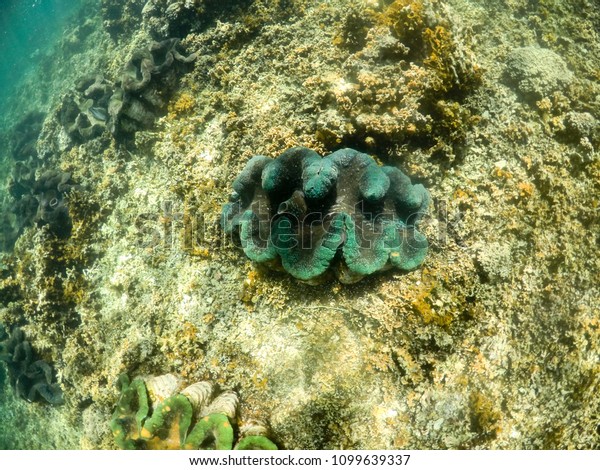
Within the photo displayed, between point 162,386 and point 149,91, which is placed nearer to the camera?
point 162,386

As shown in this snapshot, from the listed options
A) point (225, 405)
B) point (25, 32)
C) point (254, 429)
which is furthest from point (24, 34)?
point (254, 429)

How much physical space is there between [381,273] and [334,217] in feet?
2.09

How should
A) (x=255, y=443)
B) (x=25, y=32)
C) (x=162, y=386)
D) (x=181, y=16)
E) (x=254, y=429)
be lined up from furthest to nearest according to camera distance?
(x=25, y=32)
(x=181, y=16)
(x=162, y=386)
(x=254, y=429)
(x=255, y=443)

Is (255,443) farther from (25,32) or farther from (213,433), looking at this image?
(25,32)

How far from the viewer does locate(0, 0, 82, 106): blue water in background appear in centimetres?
1598

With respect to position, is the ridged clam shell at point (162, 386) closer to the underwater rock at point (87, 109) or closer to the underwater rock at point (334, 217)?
the underwater rock at point (334, 217)

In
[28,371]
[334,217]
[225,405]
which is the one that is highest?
[334,217]

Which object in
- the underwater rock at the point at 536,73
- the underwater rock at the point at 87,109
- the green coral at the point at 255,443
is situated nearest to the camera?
the green coral at the point at 255,443

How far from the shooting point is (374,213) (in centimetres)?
282

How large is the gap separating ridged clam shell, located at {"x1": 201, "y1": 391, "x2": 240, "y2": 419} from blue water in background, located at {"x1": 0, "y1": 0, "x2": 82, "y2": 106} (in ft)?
58.2

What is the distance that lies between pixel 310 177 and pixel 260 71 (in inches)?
76.7

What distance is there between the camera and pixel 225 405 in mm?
2697

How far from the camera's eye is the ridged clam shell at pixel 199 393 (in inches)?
106

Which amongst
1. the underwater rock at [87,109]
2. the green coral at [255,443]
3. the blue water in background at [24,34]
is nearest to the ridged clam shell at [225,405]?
the green coral at [255,443]
